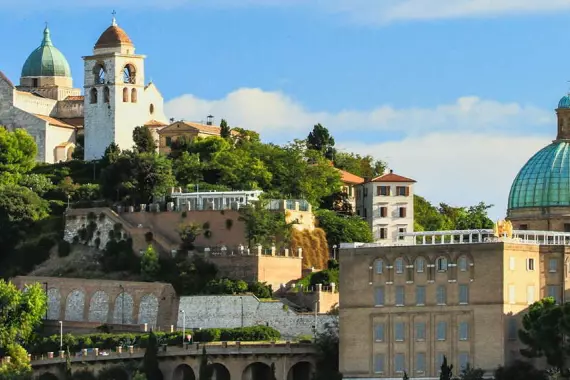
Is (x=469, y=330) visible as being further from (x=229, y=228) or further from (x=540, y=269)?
(x=229, y=228)

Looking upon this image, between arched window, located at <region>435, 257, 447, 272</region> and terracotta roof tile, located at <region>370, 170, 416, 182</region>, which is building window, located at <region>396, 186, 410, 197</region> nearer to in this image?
terracotta roof tile, located at <region>370, 170, 416, 182</region>

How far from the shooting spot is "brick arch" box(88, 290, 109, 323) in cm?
13100

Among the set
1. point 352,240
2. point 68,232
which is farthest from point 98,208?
point 352,240

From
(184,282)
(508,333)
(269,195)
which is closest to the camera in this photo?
(508,333)

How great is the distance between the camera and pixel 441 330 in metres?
113

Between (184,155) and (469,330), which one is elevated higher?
(184,155)

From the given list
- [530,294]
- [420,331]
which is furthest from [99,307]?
[530,294]

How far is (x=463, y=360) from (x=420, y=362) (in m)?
2.30

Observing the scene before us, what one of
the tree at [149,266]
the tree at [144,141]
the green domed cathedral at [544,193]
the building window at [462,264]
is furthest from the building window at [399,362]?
the tree at [144,141]

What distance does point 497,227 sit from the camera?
114 meters

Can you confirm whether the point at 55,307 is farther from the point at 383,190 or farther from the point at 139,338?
the point at 383,190

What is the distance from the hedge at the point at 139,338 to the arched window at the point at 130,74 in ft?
86.8

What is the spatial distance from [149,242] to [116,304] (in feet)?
16.6

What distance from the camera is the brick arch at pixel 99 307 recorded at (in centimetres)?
13100
